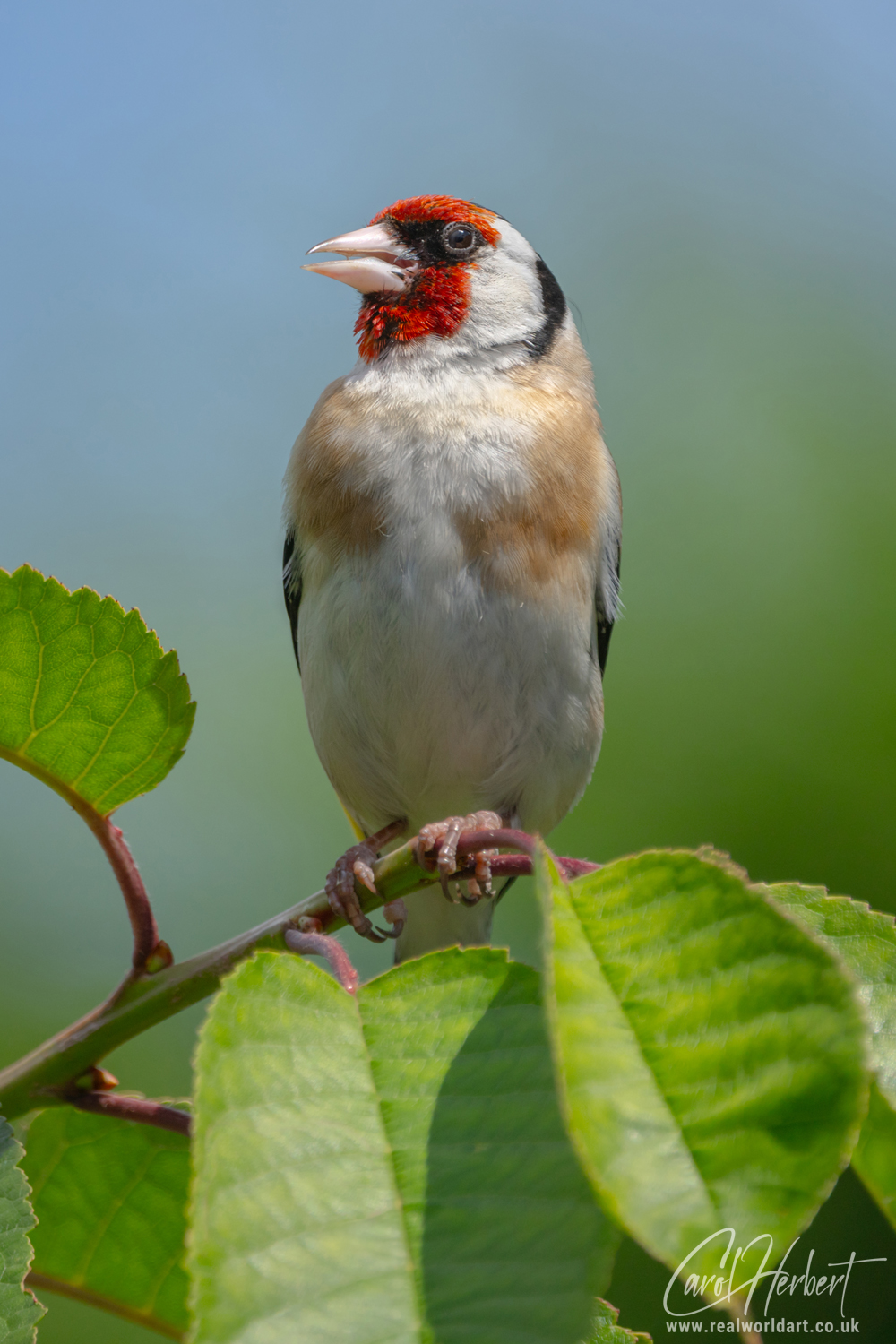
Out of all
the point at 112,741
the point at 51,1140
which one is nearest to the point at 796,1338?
the point at 51,1140

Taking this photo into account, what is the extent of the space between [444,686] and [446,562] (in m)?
0.30

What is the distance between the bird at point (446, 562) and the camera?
8.11 ft

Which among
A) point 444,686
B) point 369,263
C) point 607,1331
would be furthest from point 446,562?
point 607,1331

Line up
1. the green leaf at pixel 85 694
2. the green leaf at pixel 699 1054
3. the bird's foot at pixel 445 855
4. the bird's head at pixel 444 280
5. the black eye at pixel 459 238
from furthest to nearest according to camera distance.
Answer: the black eye at pixel 459 238, the bird's head at pixel 444 280, the green leaf at pixel 85 694, the bird's foot at pixel 445 855, the green leaf at pixel 699 1054

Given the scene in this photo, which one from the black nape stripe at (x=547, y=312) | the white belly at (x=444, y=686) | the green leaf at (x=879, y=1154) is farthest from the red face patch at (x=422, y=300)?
the green leaf at (x=879, y=1154)

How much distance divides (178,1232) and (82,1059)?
336 millimetres

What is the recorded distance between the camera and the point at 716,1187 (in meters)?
0.72

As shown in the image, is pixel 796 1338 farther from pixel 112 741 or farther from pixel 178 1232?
pixel 112 741

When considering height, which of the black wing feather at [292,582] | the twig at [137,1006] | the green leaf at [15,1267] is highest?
the black wing feather at [292,582]

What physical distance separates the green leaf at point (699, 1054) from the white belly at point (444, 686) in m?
1.60

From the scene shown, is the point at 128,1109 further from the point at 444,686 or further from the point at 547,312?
the point at 547,312

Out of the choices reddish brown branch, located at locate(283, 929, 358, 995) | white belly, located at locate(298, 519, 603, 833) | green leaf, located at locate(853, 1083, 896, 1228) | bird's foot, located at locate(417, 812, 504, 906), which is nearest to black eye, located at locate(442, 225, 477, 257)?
white belly, located at locate(298, 519, 603, 833)

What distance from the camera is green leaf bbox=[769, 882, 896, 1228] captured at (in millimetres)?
921

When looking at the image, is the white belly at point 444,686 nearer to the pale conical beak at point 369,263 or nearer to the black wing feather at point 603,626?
the black wing feather at point 603,626
